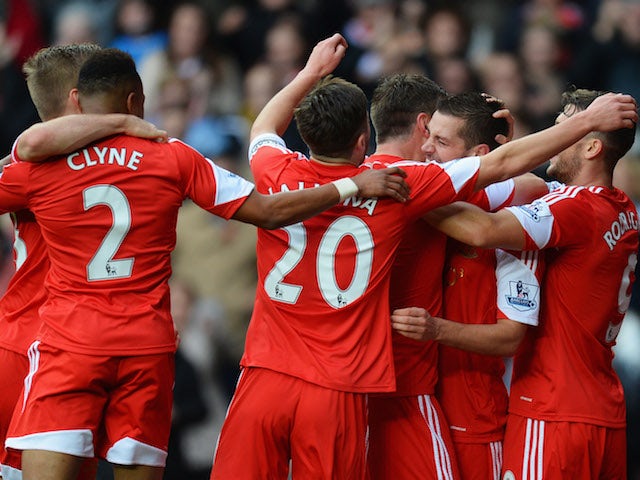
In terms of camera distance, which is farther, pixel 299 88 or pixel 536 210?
pixel 299 88

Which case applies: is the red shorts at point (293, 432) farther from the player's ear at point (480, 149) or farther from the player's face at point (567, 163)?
the player's face at point (567, 163)

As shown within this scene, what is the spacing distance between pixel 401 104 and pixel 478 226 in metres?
0.77

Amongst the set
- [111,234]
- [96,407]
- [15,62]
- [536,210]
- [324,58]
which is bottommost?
[96,407]

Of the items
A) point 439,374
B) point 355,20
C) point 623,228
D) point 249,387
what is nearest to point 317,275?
point 249,387

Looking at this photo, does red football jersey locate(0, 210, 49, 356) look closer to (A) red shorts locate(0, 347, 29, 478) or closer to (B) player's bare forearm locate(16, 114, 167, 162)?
(A) red shorts locate(0, 347, 29, 478)

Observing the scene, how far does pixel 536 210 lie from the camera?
5098mm

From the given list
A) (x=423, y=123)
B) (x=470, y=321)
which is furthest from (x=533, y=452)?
(x=423, y=123)

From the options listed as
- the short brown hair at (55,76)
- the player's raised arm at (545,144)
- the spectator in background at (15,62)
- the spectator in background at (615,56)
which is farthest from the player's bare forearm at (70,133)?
the spectator in background at (15,62)

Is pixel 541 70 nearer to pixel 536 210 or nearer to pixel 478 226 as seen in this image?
pixel 536 210

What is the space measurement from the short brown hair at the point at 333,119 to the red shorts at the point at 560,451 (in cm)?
160

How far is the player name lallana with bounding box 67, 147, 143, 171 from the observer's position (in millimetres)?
4816

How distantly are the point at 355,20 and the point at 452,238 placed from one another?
20.2ft

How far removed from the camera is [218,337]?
32.7ft

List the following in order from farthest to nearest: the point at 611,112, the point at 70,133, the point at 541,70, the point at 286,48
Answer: the point at 286,48
the point at 541,70
the point at 611,112
the point at 70,133
